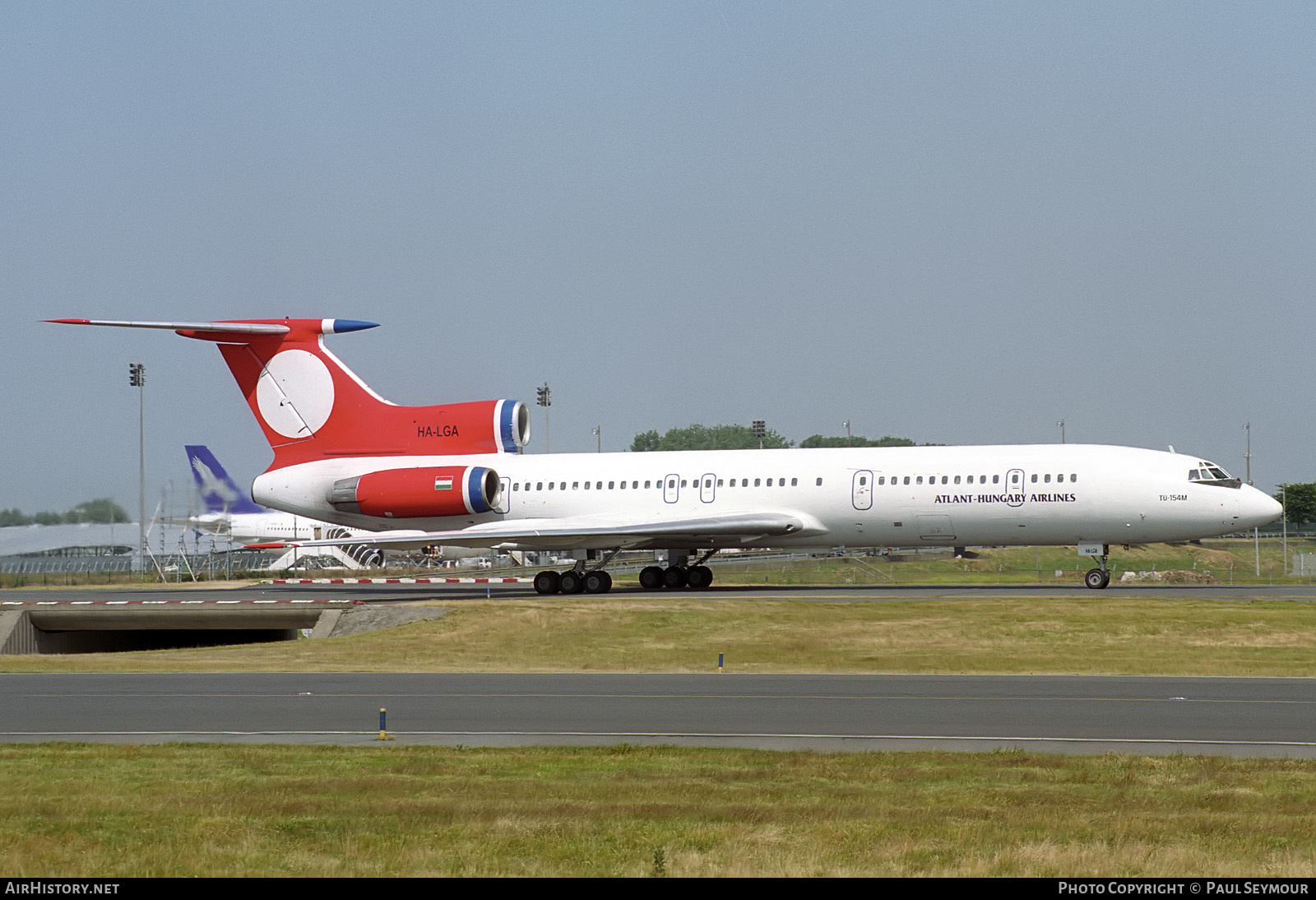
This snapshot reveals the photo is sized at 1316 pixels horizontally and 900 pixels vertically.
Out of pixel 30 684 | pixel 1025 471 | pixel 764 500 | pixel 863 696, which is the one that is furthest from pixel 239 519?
pixel 863 696

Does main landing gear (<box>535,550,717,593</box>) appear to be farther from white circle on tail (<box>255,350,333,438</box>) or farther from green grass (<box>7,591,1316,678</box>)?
white circle on tail (<box>255,350,333,438</box>)

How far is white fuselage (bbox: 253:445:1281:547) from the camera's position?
35125 mm

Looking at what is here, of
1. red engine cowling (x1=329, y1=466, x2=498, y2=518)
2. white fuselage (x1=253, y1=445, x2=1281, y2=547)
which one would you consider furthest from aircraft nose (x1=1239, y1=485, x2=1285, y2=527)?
red engine cowling (x1=329, y1=466, x2=498, y2=518)

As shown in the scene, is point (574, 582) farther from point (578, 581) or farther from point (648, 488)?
point (648, 488)

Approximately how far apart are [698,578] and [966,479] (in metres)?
8.62

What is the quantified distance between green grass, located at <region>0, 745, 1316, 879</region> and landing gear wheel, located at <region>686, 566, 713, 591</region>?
2688cm

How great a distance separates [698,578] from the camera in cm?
4041

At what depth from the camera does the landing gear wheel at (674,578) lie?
1596 inches

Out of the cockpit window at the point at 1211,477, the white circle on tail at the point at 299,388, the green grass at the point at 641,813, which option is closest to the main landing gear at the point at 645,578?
the white circle on tail at the point at 299,388

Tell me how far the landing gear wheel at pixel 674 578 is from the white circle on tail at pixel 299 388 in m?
11.1

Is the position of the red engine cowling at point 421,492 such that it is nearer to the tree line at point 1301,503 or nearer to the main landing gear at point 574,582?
the main landing gear at point 574,582

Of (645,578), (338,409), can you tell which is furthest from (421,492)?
(645,578)

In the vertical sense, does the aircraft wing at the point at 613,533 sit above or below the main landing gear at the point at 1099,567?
above

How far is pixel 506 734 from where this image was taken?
14672 mm
